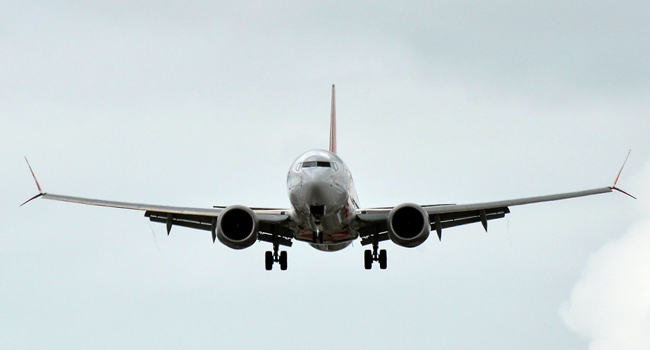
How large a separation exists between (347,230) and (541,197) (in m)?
6.81

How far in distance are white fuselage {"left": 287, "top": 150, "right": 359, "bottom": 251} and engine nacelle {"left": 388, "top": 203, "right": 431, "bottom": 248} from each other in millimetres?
1663

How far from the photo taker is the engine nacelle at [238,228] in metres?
30.0

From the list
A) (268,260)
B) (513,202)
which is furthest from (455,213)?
(268,260)

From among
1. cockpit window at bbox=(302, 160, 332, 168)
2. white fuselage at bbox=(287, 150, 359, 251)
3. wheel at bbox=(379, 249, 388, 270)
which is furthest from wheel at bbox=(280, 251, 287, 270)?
cockpit window at bbox=(302, 160, 332, 168)

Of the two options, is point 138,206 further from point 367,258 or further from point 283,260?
point 367,258

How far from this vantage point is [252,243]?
3020 centimetres

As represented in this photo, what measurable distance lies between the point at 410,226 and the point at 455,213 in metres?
3.57

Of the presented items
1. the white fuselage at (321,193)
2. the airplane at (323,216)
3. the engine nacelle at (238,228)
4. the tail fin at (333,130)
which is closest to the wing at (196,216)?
the airplane at (323,216)

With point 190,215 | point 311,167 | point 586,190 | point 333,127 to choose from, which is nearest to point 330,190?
point 311,167

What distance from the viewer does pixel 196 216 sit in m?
34.0

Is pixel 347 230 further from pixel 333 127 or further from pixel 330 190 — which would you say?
pixel 333 127

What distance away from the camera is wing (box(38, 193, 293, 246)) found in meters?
31.9

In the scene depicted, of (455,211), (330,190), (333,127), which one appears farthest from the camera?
(333,127)

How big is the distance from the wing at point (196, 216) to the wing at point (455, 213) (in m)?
2.84
